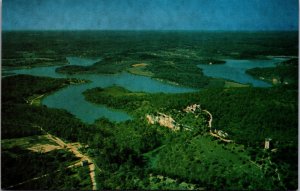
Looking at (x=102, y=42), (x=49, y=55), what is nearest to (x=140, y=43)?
Answer: (x=102, y=42)

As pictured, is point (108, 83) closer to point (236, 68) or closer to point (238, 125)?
point (238, 125)

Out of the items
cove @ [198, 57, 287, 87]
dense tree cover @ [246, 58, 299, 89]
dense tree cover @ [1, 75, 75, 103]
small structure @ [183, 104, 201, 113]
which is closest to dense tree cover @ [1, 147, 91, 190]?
dense tree cover @ [1, 75, 75, 103]

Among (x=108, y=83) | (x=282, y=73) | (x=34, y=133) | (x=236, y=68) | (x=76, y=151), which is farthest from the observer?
(x=236, y=68)

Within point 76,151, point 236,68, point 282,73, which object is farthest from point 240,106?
point 76,151

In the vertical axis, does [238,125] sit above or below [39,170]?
above

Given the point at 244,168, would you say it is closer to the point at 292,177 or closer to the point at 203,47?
the point at 292,177

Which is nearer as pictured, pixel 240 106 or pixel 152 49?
pixel 240 106
